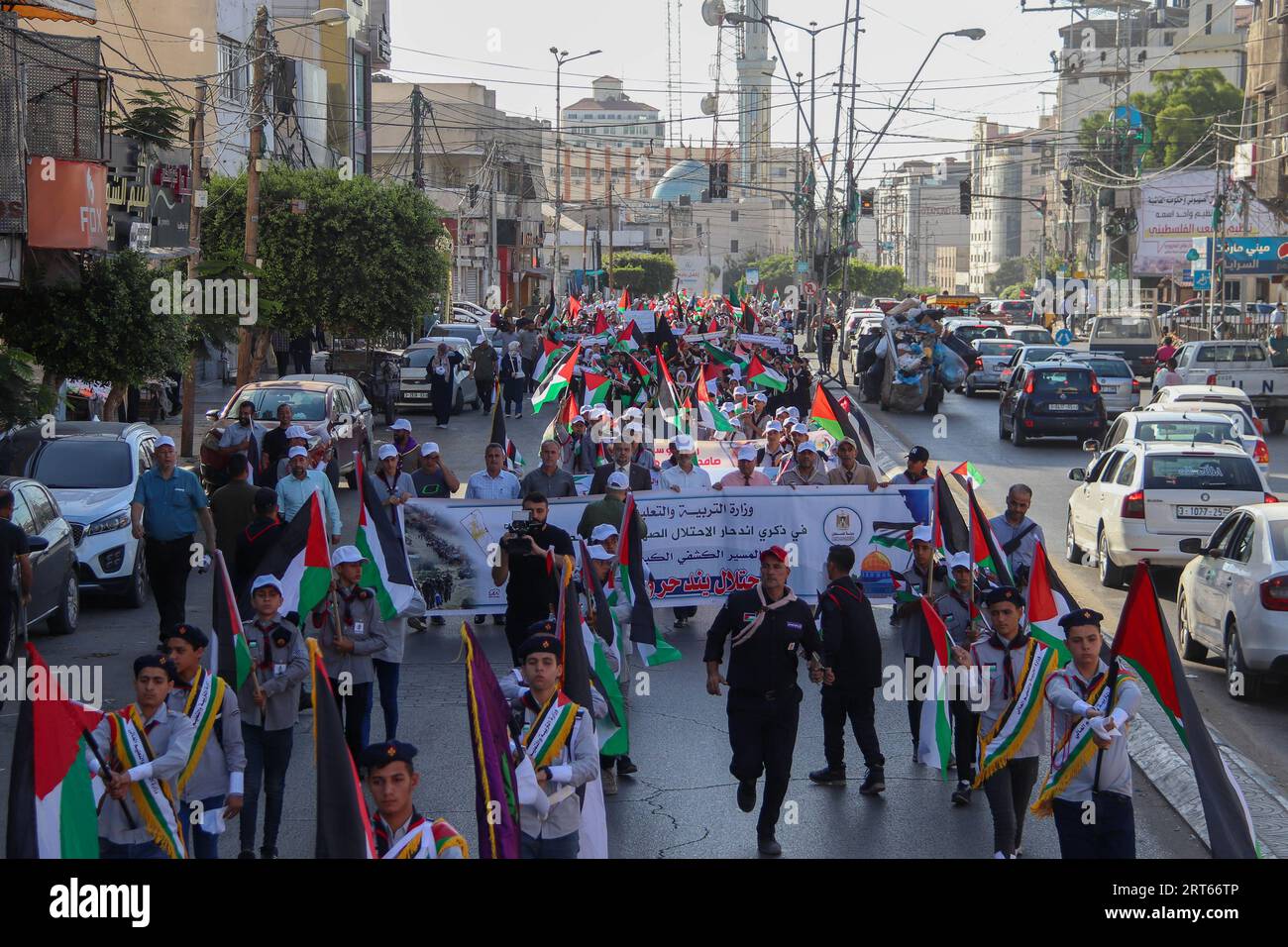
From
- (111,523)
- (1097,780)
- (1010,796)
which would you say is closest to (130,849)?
(1097,780)

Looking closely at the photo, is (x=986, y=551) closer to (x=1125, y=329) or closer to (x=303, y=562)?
(x=303, y=562)

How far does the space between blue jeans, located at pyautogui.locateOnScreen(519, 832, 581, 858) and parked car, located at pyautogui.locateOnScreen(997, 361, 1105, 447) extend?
82.6 ft

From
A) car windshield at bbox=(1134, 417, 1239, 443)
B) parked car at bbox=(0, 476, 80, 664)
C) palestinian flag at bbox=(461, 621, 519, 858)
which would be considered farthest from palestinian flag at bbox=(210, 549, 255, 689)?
car windshield at bbox=(1134, 417, 1239, 443)

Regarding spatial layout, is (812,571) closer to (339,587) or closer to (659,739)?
(659,739)

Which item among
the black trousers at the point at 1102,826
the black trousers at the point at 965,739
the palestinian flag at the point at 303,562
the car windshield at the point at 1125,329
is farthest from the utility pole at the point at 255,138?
the car windshield at the point at 1125,329

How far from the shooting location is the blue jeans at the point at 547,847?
22.7 ft

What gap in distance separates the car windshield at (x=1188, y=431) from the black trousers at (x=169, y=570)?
39.0ft

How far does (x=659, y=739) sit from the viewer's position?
11398mm

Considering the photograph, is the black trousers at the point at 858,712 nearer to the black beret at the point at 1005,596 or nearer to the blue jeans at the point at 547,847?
the black beret at the point at 1005,596

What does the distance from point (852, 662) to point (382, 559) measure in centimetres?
323

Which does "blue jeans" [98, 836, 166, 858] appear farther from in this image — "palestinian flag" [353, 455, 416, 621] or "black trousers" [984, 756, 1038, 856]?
"black trousers" [984, 756, 1038, 856]
